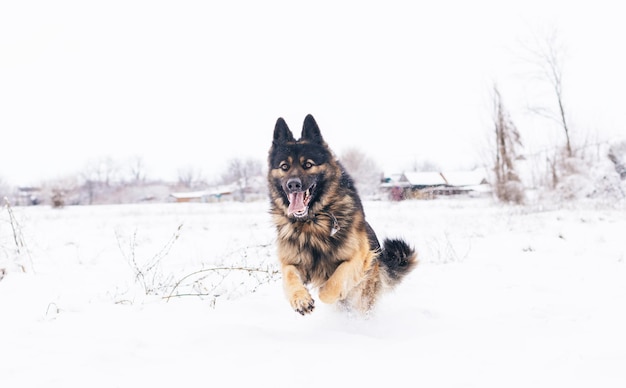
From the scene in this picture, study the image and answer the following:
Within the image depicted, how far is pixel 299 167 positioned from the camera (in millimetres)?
3932

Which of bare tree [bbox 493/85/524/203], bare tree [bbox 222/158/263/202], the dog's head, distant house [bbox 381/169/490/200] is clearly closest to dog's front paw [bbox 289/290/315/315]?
the dog's head

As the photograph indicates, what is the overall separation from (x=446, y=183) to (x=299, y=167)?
603 inches

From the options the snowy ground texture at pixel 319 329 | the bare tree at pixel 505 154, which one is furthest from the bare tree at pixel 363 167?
the snowy ground texture at pixel 319 329

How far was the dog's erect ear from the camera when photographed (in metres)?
4.18

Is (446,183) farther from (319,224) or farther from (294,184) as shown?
(294,184)

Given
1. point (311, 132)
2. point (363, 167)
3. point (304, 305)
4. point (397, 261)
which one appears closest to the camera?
point (304, 305)

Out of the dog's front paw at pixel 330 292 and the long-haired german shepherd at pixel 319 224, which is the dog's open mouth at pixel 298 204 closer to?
the long-haired german shepherd at pixel 319 224

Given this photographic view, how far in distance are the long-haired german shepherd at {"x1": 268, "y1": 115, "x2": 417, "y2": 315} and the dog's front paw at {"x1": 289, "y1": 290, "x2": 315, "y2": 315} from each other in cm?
18

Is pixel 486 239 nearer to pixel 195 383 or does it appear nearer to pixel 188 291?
pixel 188 291

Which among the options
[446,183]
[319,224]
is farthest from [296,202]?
[446,183]

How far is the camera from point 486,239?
28.3 ft

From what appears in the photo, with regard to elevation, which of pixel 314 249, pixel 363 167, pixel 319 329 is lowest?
pixel 319 329

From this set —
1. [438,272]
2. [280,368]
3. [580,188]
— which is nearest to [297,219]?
[280,368]

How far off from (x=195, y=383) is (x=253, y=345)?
2.20ft
